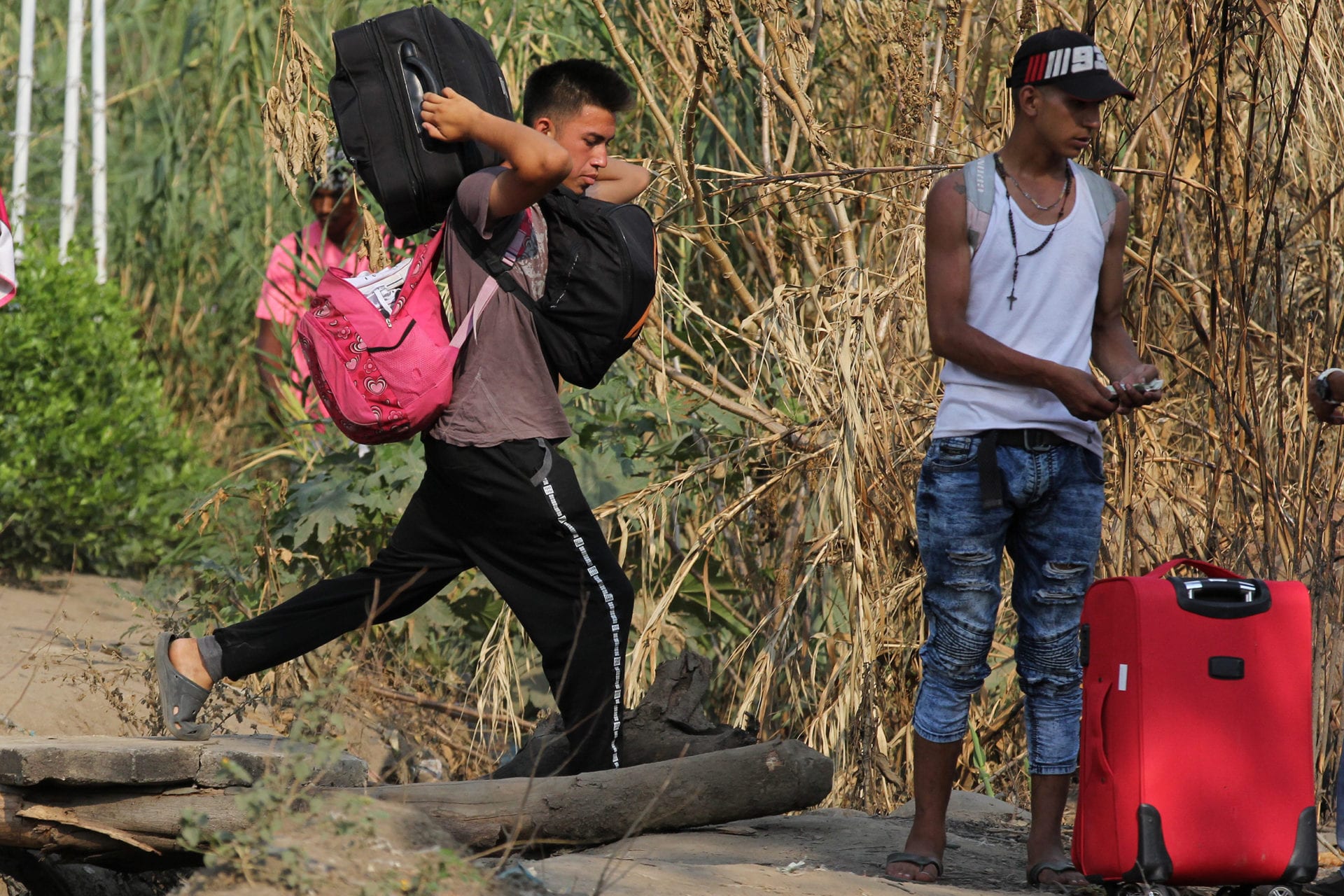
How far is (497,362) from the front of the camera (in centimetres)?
333

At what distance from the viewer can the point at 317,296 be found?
11.1ft

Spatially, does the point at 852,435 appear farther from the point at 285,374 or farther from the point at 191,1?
the point at 191,1

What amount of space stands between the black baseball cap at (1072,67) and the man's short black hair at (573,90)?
948 millimetres

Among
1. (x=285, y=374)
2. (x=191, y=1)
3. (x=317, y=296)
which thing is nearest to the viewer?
(x=317, y=296)

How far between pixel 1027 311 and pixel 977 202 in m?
0.26

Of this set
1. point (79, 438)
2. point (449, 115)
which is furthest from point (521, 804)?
point (79, 438)

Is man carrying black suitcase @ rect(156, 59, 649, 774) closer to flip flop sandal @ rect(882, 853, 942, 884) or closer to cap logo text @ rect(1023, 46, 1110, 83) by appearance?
flip flop sandal @ rect(882, 853, 942, 884)

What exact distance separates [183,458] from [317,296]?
4.17 metres

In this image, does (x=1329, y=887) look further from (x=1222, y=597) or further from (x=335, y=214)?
(x=335, y=214)

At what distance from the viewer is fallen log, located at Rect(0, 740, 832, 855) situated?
320 cm

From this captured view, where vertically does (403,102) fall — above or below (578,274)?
above

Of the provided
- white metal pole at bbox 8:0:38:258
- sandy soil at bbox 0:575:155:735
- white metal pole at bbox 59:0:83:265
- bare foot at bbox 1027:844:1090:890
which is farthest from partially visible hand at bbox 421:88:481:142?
white metal pole at bbox 59:0:83:265

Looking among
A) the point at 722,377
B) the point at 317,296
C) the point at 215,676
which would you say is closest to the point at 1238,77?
the point at 722,377

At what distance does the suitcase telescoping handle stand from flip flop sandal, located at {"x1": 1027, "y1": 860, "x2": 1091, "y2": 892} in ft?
2.16
